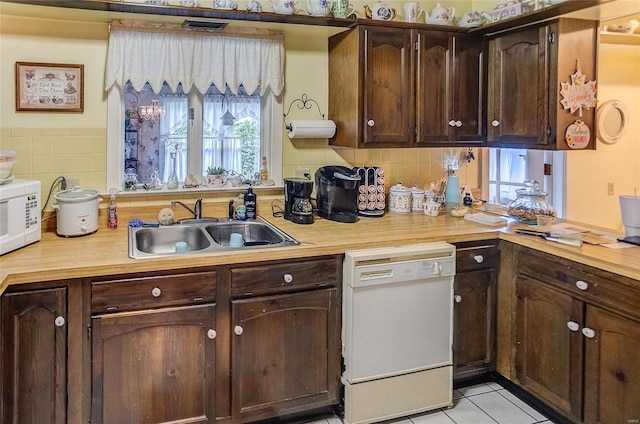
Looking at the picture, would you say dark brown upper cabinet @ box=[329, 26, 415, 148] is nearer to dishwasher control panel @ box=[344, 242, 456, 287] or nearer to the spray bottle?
dishwasher control panel @ box=[344, 242, 456, 287]

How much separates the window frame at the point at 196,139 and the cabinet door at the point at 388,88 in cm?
57

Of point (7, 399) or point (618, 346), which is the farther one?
point (618, 346)

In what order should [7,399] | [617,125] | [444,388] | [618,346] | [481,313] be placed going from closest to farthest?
1. [7,399]
2. [618,346]
3. [444,388]
4. [481,313]
5. [617,125]

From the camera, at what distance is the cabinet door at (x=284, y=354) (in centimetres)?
232

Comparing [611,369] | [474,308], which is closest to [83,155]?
[474,308]

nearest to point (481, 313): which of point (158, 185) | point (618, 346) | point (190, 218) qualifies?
point (618, 346)

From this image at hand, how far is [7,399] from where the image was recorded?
6.38 ft

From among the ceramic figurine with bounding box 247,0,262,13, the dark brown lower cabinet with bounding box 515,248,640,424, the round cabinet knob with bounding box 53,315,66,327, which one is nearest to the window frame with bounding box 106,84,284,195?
the ceramic figurine with bounding box 247,0,262,13

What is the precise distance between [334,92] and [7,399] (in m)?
2.33

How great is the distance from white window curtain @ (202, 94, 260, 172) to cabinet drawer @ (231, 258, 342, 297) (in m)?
1.03

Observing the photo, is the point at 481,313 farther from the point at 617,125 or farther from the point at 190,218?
the point at 617,125

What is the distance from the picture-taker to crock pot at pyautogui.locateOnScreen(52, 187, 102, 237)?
2.48 m

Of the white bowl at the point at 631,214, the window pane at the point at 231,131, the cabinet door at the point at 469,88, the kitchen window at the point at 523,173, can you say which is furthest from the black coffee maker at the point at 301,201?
the kitchen window at the point at 523,173

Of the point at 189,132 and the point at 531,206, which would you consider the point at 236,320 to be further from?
the point at 531,206
